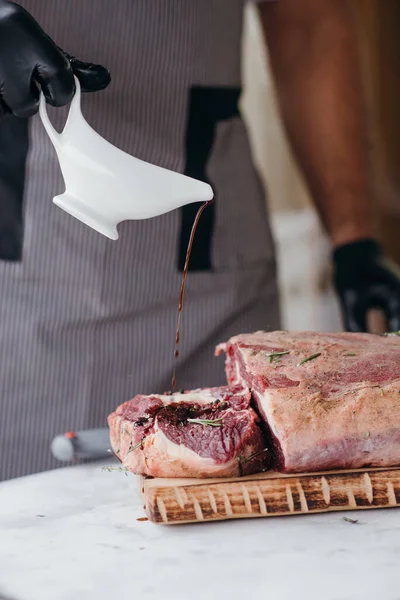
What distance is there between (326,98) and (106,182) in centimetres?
152

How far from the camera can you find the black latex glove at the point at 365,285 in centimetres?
226

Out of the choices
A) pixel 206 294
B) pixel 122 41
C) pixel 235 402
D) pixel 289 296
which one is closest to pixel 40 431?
pixel 206 294

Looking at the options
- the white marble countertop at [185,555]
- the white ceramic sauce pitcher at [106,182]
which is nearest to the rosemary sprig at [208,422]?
the white marble countertop at [185,555]

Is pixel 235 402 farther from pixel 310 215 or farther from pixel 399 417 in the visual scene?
pixel 310 215

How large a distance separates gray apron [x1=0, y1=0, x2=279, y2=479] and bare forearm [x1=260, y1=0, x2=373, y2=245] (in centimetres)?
48

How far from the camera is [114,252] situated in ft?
6.57

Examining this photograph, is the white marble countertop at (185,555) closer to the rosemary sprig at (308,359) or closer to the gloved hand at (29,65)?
the rosemary sprig at (308,359)

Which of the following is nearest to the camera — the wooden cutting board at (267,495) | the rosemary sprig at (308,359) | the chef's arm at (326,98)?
the wooden cutting board at (267,495)

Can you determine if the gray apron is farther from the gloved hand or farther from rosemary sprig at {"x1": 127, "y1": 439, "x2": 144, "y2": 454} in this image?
rosemary sprig at {"x1": 127, "y1": 439, "x2": 144, "y2": 454}

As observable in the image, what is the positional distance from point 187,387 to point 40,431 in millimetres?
420

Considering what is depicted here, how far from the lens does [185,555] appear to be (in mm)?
1104

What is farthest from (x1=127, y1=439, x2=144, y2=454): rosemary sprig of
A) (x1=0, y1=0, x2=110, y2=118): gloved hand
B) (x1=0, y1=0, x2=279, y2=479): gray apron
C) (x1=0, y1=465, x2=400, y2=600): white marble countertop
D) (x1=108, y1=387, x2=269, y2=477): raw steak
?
(x1=0, y1=0, x2=279, y2=479): gray apron

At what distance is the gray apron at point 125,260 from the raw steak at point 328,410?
2.36 feet

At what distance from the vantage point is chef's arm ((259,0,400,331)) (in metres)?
2.58
